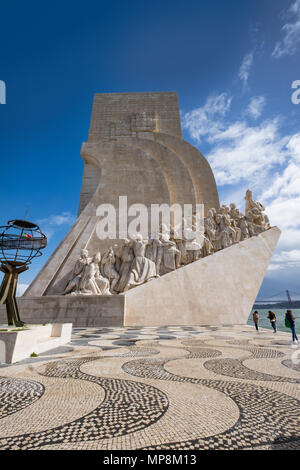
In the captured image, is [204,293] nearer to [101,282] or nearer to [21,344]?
[101,282]

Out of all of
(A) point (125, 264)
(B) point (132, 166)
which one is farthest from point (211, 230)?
(B) point (132, 166)

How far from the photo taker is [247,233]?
897cm

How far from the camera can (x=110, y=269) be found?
7883 mm

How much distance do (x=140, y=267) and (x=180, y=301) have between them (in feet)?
5.34

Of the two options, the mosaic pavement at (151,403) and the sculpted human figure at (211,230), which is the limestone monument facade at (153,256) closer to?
the sculpted human figure at (211,230)

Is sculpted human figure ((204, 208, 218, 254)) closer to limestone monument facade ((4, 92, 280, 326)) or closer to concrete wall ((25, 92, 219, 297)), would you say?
limestone monument facade ((4, 92, 280, 326))

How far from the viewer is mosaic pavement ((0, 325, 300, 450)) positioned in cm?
100

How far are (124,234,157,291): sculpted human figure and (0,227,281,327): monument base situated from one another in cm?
48

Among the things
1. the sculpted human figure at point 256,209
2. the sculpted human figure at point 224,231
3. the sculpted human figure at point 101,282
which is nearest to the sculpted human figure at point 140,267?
the sculpted human figure at point 101,282

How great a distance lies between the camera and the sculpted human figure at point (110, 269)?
25.2 ft

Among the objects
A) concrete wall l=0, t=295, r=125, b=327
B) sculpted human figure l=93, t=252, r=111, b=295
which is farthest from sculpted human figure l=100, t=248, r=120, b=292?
concrete wall l=0, t=295, r=125, b=327

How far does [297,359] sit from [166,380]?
165 cm

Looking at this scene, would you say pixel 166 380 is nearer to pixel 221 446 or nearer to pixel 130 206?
pixel 221 446
